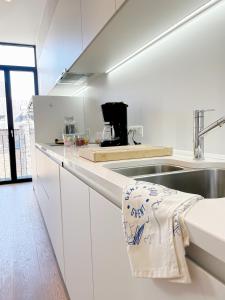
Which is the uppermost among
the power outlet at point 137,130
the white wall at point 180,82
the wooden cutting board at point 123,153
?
the white wall at point 180,82

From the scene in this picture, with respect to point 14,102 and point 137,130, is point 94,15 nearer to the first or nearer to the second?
point 137,130

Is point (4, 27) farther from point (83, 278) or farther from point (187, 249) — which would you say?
point (187, 249)

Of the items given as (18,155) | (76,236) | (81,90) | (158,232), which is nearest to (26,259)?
(76,236)

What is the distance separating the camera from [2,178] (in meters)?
4.98

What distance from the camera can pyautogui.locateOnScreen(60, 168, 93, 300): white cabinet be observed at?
3.47ft

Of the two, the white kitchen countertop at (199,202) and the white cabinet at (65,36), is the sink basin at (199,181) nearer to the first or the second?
the white kitchen countertop at (199,202)

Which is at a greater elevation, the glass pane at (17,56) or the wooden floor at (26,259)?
the glass pane at (17,56)

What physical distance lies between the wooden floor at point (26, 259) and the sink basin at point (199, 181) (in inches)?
44.0

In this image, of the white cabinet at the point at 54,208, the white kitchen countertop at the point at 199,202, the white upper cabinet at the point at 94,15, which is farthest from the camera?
the white cabinet at the point at 54,208

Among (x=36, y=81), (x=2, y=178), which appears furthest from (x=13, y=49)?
(x=2, y=178)

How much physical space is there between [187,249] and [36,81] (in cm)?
515

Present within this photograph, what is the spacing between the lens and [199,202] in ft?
1.72

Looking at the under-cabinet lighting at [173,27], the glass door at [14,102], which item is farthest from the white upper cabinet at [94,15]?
the glass door at [14,102]

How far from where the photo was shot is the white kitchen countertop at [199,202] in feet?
1.28
